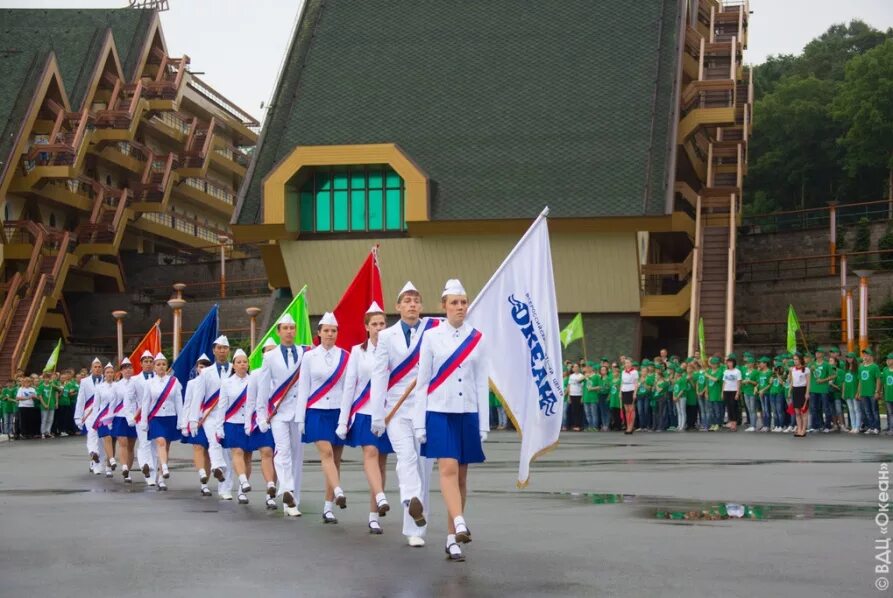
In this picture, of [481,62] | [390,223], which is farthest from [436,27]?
[390,223]

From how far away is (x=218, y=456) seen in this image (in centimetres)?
1677

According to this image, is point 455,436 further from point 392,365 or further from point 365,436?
point 365,436

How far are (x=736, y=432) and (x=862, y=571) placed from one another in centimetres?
2284

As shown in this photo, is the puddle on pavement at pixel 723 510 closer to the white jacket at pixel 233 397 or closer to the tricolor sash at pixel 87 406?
the white jacket at pixel 233 397

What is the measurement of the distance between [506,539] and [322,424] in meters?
3.02

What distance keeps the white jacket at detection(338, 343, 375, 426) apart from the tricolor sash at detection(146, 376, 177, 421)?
6235 mm

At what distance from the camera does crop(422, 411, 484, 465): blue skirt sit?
1070cm

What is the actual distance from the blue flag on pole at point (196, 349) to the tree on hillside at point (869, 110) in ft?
163

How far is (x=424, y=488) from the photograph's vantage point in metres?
11.6

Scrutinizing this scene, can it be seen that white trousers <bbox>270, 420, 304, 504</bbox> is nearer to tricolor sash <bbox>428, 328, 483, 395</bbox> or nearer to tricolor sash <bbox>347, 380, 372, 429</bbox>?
tricolor sash <bbox>347, 380, 372, 429</bbox>

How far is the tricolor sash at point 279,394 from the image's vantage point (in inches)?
577

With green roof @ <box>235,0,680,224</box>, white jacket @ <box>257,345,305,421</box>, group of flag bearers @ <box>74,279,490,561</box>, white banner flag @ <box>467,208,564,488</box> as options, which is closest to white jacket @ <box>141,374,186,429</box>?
group of flag bearers @ <box>74,279,490,561</box>

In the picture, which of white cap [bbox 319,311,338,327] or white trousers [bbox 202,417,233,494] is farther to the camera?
white trousers [bbox 202,417,233,494]

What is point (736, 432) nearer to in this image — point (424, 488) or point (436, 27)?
point (424, 488)
